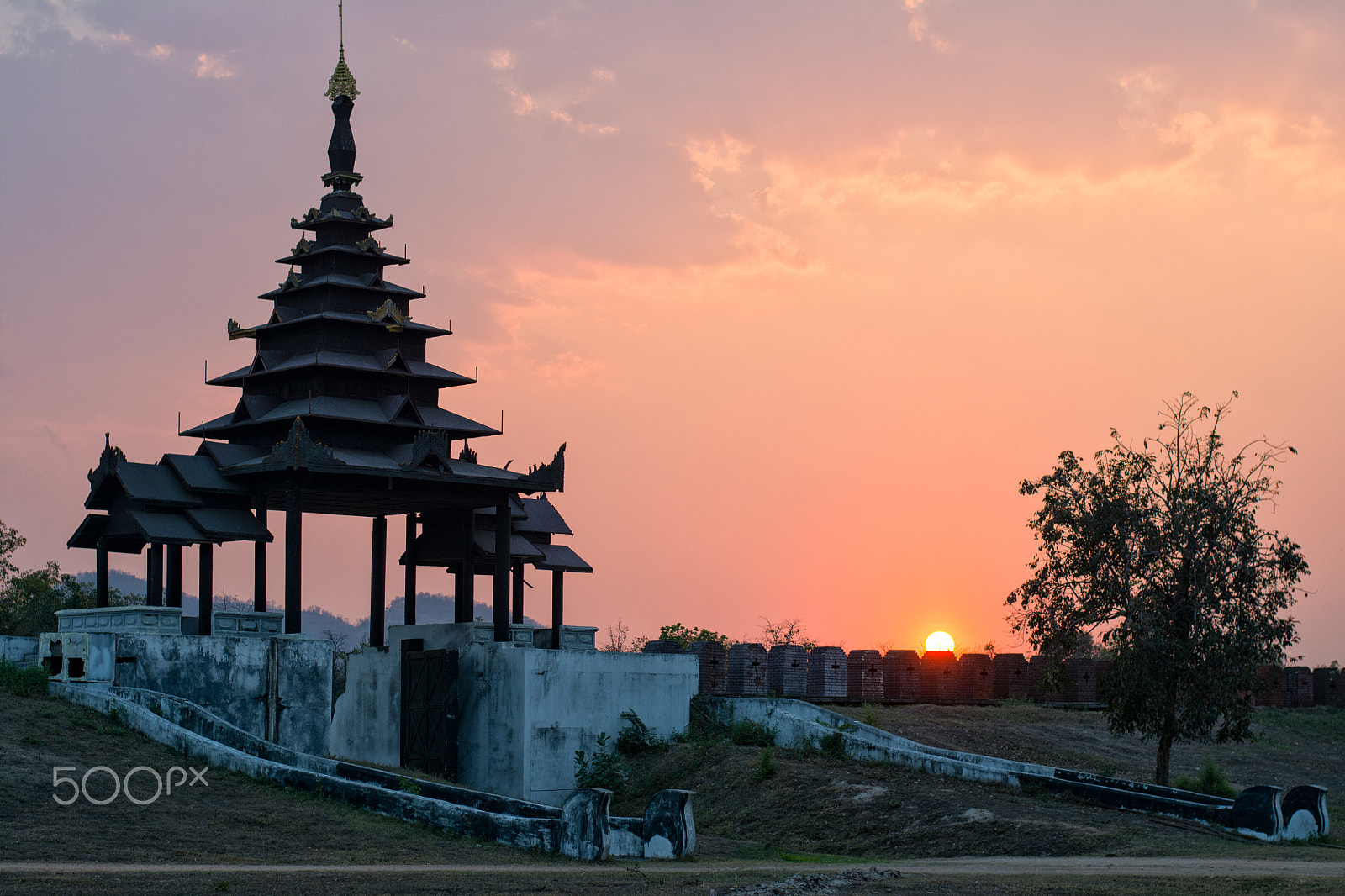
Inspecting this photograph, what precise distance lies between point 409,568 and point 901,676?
17875mm

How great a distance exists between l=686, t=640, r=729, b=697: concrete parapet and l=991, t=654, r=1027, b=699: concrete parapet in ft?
A: 39.3

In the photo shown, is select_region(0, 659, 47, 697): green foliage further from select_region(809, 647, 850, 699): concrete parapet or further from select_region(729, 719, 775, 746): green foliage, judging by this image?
select_region(809, 647, 850, 699): concrete parapet

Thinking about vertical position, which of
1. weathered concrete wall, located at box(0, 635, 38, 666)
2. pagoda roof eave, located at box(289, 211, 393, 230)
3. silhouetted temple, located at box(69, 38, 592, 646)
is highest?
pagoda roof eave, located at box(289, 211, 393, 230)

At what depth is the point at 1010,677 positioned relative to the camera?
171 feet

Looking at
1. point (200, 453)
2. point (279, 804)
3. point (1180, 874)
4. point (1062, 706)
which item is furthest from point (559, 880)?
point (1062, 706)

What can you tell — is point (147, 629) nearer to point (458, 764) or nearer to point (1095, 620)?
point (458, 764)

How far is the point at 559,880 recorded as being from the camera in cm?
2000

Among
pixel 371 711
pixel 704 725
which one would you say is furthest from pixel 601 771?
pixel 371 711

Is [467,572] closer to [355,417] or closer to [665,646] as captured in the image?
[355,417]

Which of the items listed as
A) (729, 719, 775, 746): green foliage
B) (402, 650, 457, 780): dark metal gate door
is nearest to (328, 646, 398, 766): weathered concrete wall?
(402, 650, 457, 780): dark metal gate door

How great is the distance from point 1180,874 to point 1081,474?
15128 mm

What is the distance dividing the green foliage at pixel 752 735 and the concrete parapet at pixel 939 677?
1202 cm

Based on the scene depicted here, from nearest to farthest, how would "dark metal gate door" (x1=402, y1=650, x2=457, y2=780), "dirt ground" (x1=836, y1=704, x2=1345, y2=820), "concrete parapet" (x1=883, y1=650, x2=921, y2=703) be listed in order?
"dark metal gate door" (x1=402, y1=650, x2=457, y2=780), "dirt ground" (x1=836, y1=704, x2=1345, y2=820), "concrete parapet" (x1=883, y1=650, x2=921, y2=703)

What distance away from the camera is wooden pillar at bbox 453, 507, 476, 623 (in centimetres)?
3975
